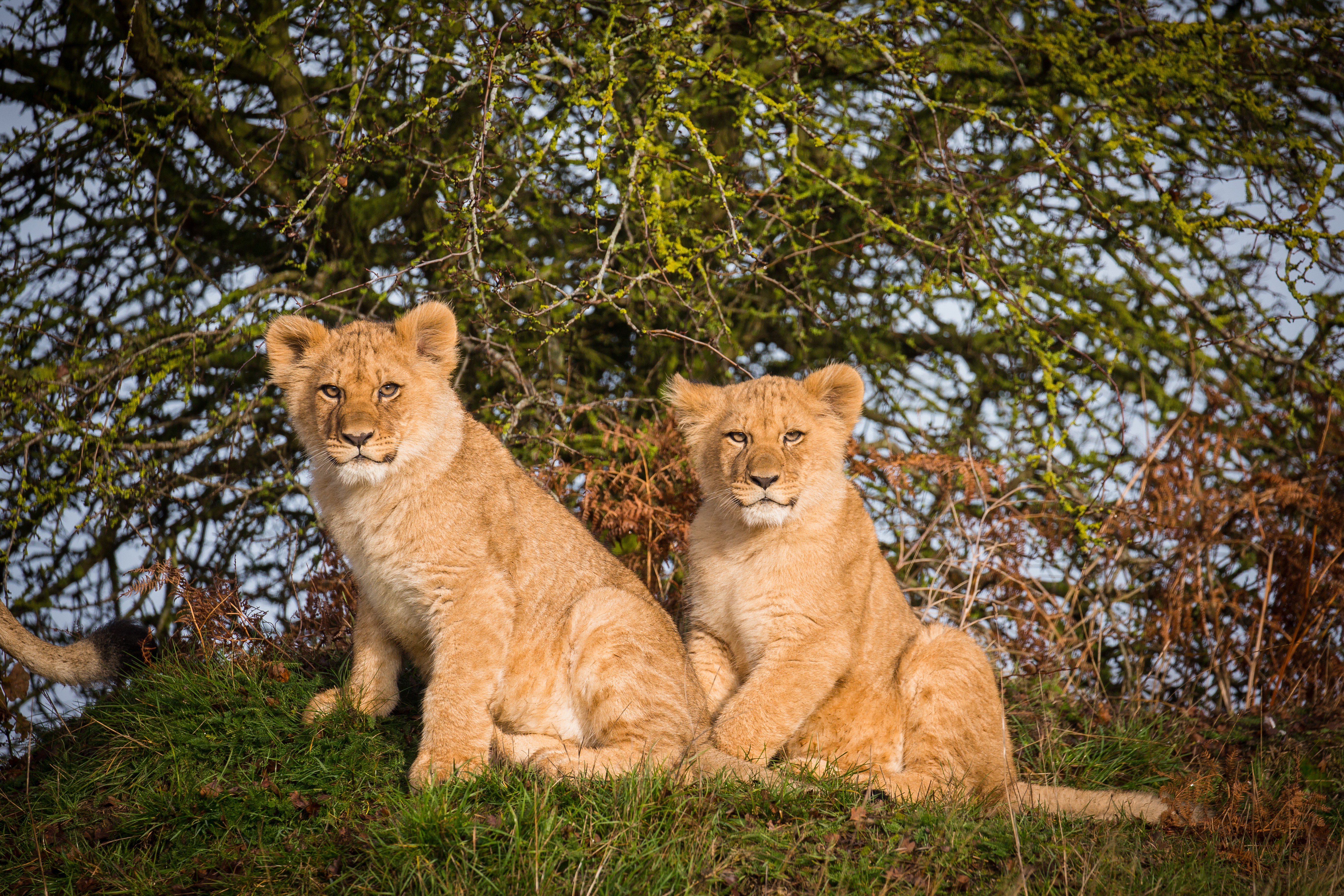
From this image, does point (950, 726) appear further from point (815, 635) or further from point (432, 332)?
point (432, 332)

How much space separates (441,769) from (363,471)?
1.55 meters

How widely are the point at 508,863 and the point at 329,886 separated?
793 mm

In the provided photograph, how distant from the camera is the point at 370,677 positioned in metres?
5.89

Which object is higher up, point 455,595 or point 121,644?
point 455,595

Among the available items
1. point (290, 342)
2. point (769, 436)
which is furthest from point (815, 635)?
point (290, 342)

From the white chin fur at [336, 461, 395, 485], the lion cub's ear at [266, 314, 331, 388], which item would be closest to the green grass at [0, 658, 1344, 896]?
the white chin fur at [336, 461, 395, 485]

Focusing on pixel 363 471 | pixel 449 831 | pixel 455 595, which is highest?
pixel 363 471

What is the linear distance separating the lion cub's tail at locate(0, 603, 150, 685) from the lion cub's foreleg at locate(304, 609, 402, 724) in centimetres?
126

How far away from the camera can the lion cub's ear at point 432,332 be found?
559cm

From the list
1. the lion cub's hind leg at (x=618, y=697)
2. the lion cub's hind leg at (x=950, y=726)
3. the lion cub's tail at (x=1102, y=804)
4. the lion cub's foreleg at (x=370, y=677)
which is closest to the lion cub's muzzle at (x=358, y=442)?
the lion cub's foreleg at (x=370, y=677)

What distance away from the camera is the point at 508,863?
4250 mm

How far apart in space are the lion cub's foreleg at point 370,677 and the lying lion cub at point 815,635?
179 centimetres

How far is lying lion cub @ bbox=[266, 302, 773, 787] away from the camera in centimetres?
523

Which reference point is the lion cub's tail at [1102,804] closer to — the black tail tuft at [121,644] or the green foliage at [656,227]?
the green foliage at [656,227]
